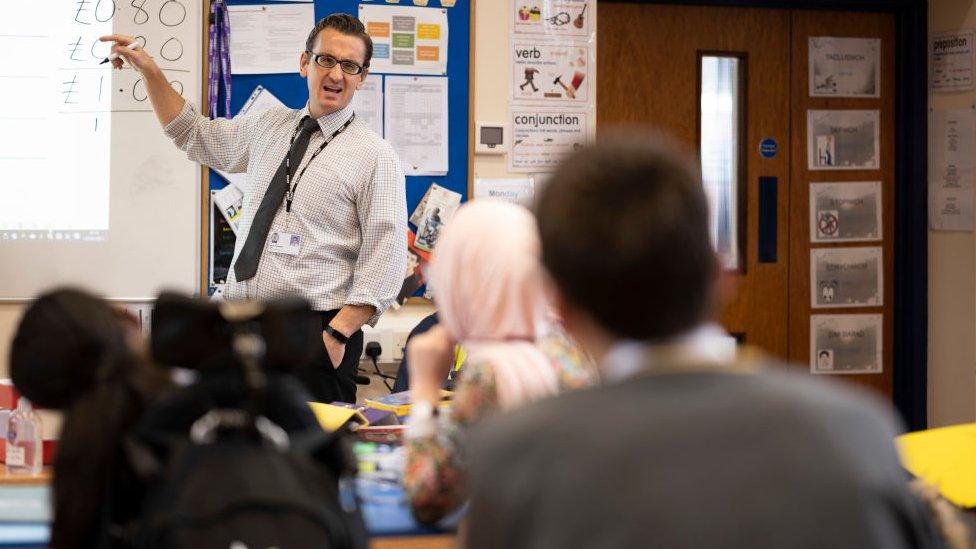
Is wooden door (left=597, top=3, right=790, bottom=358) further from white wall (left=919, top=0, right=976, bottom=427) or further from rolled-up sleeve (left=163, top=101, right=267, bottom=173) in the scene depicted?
rolled-up sleeve (left=163, top=101, right=267, bottom=173)

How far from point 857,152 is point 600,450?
434 centimetres

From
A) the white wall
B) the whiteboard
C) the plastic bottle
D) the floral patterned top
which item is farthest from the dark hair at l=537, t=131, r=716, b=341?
the white wall

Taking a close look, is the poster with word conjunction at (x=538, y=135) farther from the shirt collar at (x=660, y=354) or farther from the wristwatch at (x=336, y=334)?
the shirt collar at (x=660, y=354)

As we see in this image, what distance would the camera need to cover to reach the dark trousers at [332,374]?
10.2 ft

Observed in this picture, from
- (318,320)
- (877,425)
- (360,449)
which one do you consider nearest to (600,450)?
(877,425)

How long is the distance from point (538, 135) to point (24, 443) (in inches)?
102

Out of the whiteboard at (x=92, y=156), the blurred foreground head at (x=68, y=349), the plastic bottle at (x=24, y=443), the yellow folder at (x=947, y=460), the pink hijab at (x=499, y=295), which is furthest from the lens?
the whiteboard at (x=92, y=156)

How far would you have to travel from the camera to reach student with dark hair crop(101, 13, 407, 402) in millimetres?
3107

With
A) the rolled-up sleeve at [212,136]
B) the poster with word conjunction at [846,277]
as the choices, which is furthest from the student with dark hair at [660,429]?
the poster with word conjunction at [846,277]

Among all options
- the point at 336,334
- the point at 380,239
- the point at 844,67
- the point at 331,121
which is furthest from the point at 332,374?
the point at 844,67

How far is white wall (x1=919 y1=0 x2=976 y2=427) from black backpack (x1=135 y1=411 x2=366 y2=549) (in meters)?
4.12

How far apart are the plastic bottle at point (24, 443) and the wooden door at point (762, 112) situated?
9.82 feet

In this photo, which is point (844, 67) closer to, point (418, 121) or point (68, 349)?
point (418, 121)

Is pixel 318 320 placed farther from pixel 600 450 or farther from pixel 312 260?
pixel 600 450
